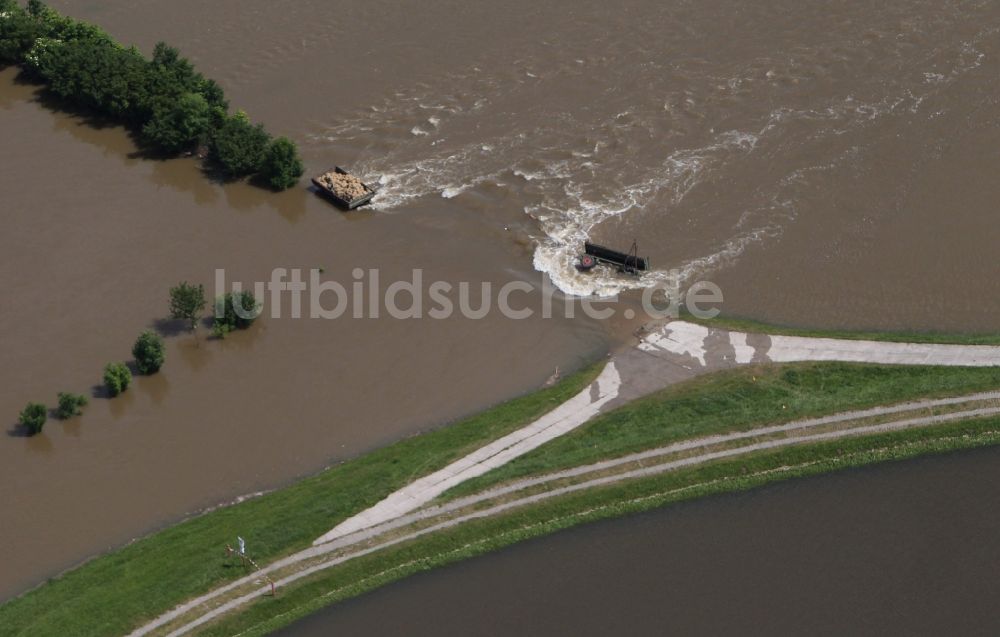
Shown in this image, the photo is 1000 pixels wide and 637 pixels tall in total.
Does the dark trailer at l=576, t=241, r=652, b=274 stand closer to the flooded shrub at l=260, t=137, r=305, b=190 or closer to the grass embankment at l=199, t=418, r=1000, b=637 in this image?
the grass embankment at l=199, t=418, r=1000, b=637

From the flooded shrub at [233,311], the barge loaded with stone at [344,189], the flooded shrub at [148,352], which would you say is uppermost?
the barge loaded with stone at [344,189]

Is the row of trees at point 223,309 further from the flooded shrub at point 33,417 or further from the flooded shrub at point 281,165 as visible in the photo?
the flooded shrub at point 281,165

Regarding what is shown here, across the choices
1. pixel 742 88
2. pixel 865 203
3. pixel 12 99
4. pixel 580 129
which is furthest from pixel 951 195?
pixel 12 99

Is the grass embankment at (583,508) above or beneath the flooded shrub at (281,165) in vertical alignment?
beneath

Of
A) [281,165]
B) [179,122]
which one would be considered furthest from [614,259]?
[179,122]

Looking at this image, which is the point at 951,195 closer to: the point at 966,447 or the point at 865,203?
the point at 865,203

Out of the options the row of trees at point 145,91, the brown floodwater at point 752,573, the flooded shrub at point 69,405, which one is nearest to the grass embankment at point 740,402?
the brown floodwater at point 752,573
